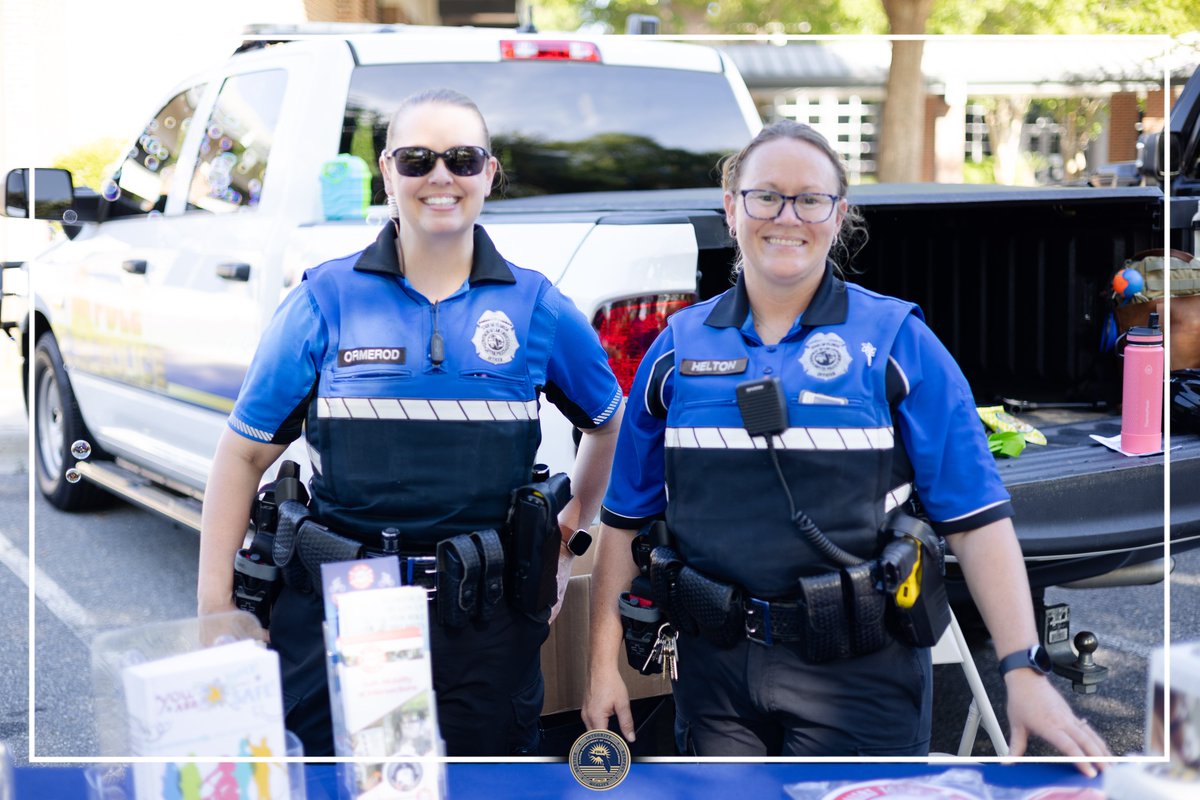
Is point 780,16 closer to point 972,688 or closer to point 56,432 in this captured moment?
point 56,432

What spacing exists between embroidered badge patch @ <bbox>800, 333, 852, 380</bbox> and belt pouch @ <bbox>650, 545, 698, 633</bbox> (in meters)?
0.36

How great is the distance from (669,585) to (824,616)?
24 centimetres

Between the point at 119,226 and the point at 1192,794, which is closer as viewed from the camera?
the point at 1192,794

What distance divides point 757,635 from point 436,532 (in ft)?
1.79

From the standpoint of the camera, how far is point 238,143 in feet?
→ 14.2

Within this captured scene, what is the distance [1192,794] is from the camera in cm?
118

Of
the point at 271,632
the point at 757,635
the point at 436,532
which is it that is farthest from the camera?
the point at 271,632

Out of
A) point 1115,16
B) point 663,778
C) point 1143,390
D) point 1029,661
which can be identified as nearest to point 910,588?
point 1029,661

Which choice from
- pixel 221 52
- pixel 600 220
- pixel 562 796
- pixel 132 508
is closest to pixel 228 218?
pixel 221 52

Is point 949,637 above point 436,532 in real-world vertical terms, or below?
below

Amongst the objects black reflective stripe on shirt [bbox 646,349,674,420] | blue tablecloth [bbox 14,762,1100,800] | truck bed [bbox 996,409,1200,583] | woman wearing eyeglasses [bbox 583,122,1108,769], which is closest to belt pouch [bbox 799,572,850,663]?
woman wearing eyeglasses [bbox 583,122,1108,769]

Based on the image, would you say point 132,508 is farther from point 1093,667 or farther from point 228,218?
point 1093,667

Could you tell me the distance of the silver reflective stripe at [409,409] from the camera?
2029 mm

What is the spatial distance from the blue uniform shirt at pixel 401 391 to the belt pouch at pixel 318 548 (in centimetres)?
6
